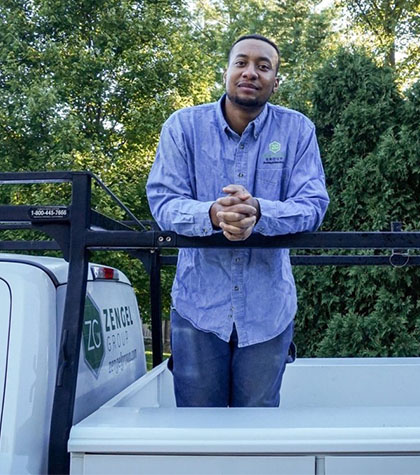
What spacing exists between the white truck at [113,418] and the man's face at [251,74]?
0.64m

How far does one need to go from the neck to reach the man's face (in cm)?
2

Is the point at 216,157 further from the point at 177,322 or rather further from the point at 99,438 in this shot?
the point at 99,438

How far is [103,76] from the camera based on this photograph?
12031 mm

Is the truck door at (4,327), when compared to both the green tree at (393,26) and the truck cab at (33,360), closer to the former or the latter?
the truck cab at (33,360)

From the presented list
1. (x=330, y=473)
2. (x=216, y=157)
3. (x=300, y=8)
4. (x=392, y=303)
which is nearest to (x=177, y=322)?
(x=216, y=157)

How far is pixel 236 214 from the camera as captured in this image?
1827mm

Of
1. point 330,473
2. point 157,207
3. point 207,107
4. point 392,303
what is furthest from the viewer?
point 392,303

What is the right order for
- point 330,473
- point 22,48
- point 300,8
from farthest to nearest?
point 300,8 → point 22,48 → point 330,473

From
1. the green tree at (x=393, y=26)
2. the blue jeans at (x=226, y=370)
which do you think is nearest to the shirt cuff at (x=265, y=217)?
the blue jeans at (x=226, y=370)

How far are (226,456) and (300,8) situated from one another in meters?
17.4

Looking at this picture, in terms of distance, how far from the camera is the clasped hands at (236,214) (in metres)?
1.82

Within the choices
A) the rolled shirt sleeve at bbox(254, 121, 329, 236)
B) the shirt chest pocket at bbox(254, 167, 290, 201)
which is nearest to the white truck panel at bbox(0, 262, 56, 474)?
the rolled shirt sleeve at bbox(254, 121, 329, 236)

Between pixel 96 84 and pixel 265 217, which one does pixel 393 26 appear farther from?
pixel 265 217

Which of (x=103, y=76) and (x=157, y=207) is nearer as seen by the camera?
(x=157, y=207)
